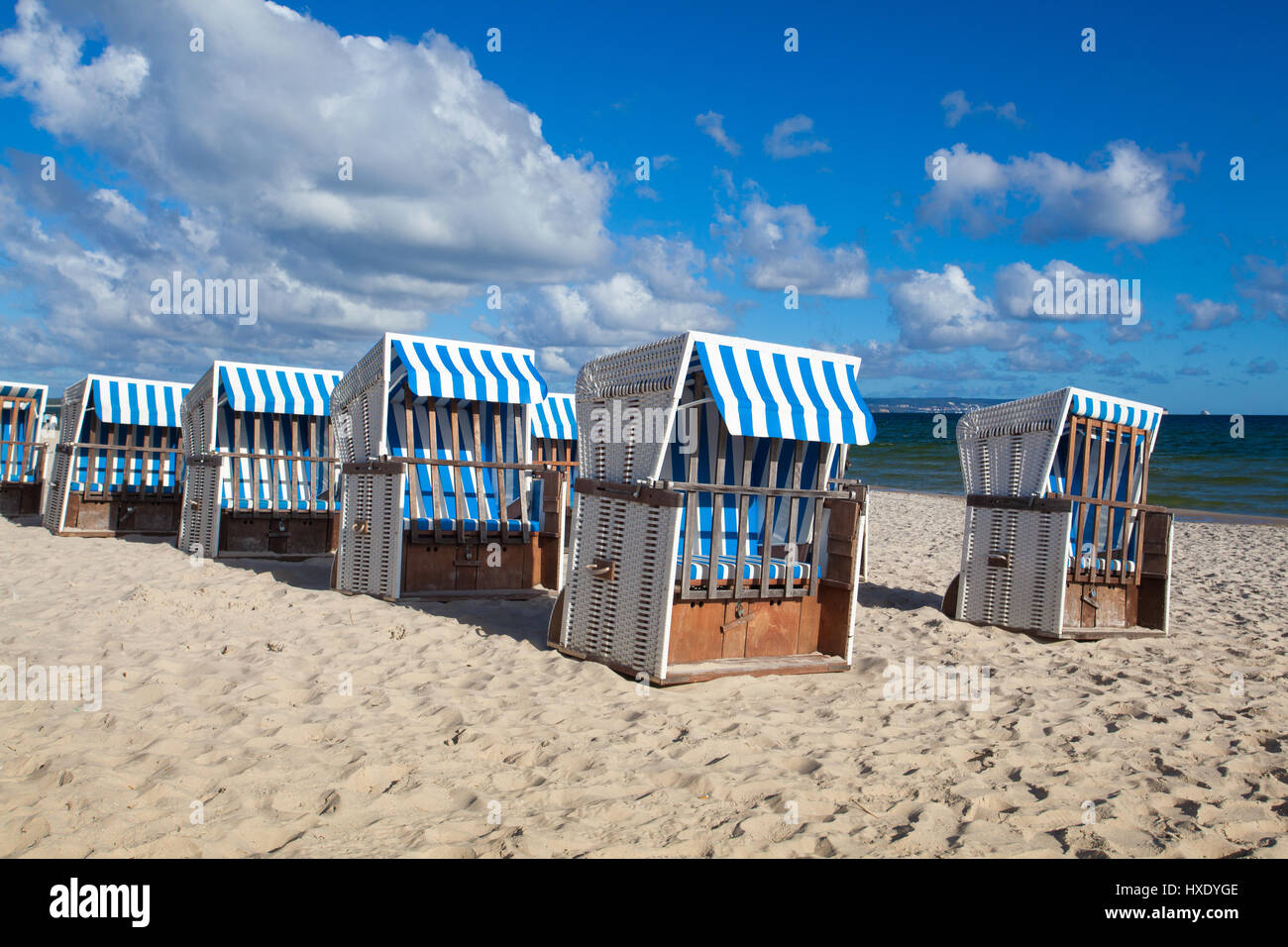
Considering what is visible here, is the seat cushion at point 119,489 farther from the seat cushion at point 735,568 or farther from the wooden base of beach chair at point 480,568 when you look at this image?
the seat cushion at point 735,568

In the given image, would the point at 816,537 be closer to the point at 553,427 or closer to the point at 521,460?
the point at 521,460

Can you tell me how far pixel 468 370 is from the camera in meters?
7.85

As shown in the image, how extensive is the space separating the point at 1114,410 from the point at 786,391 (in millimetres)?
3824

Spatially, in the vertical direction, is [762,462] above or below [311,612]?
above

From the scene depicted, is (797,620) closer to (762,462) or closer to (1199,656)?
(762,462)

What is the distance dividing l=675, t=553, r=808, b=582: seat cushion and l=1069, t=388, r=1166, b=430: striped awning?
290cm

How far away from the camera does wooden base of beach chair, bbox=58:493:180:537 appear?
12.0 m

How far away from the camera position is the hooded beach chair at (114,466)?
12.1 meters

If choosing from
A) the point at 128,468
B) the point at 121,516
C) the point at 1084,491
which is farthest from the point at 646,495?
the point at 128,468

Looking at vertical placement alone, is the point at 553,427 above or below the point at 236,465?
above
